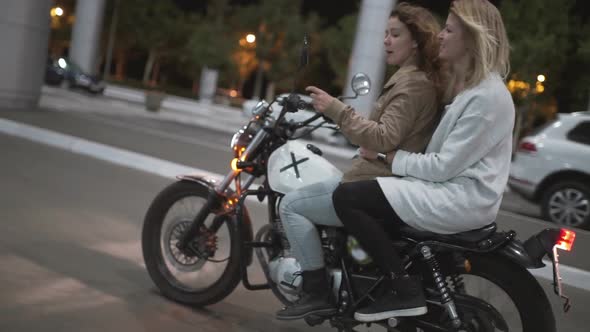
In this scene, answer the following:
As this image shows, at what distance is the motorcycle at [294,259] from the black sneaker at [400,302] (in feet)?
0.23

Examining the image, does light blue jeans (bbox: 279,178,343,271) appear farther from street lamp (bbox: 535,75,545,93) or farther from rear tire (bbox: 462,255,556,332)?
street lamp (bbox: 535,75,545,93)

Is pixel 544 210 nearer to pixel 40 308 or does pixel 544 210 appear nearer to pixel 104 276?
pixel 104 276

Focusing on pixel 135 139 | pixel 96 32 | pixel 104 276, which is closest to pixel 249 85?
pixel 96 32

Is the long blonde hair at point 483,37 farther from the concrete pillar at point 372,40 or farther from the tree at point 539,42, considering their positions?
the tree at point 539,42

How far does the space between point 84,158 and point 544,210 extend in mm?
6464

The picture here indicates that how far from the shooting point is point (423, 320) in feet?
12.2

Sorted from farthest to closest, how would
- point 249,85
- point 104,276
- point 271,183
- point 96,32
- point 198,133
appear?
point 249,85 < point 96,32 < point 198,133 < point 104,276 < point 271,183

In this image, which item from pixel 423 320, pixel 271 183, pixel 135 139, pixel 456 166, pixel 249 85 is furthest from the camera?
pixel 249 85

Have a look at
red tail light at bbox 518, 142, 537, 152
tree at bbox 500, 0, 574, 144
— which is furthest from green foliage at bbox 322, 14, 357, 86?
red tail light at bbox 518, 142, 537, 152

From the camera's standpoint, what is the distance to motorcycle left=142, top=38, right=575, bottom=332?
3.53m

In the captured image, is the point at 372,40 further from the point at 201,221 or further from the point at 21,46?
the point at 201,221

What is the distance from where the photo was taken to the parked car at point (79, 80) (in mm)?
30891

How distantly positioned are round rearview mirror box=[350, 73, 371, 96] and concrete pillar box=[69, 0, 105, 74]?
37061 mm

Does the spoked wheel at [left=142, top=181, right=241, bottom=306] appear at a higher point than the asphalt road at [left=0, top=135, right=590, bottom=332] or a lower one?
higher
